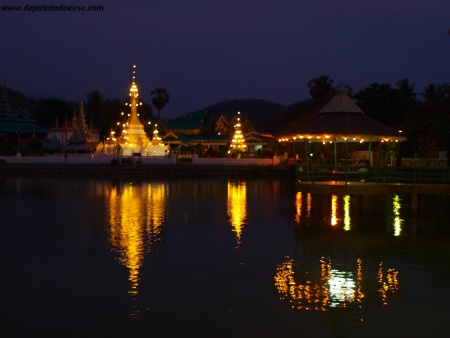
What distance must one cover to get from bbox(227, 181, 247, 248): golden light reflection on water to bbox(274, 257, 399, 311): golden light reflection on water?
4742mm

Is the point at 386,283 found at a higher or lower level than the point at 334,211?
lower

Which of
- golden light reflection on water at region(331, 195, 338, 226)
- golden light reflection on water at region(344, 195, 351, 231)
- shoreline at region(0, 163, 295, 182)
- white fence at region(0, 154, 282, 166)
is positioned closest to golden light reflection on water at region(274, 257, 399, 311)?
golden light reflection on water at region(344, 195, 351, 231)

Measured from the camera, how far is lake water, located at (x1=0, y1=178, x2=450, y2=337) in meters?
12.8

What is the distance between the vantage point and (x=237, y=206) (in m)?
34.4

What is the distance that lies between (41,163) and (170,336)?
5762 cm

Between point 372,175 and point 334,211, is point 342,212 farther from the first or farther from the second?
point 372,175

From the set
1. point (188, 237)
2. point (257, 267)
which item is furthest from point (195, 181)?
point (257, 267)

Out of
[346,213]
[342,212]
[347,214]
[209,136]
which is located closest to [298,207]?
[342,212]

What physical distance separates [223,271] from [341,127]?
1221cm

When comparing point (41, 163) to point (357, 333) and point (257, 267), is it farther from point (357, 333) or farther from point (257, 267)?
point (357, 333)

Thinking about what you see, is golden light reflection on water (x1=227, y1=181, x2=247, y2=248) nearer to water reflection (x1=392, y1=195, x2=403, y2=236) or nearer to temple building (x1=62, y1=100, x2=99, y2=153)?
water reflection (x1=392, y1=195, x2=403, y2=236)

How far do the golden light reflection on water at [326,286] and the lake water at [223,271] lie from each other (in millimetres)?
28

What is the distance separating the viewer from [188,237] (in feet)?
76.6

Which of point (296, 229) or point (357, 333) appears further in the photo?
point (296, 229)
